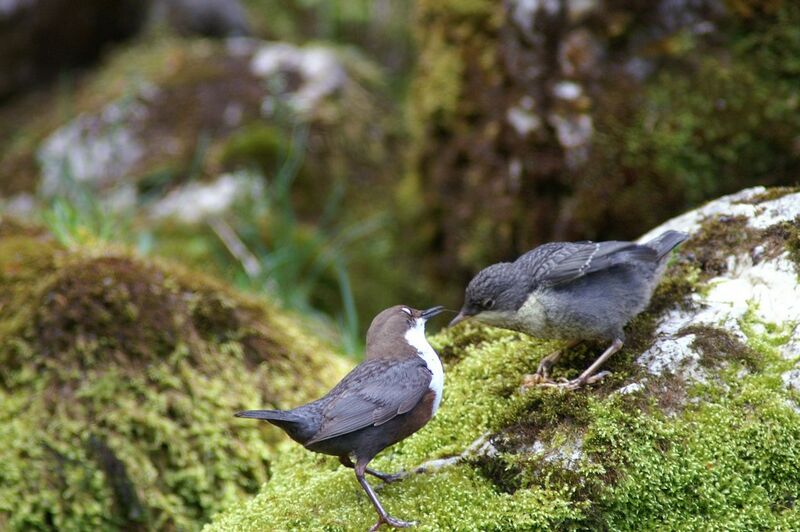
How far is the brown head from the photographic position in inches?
130

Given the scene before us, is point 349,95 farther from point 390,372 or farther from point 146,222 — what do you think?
point 390,372

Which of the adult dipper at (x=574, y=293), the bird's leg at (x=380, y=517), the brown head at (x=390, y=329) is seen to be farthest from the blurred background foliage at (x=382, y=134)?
the bird's leg at (x=380, y=517)

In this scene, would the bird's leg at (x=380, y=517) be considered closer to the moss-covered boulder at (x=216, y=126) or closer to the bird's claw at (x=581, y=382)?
the bird's claw at (x=581, y=382)

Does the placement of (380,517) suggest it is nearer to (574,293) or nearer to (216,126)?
(574,293)

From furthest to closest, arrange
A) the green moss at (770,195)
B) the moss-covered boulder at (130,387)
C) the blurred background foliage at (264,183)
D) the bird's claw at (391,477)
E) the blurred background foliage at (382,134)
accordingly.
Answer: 1. the blurred background foliage at (382,134)
2. the blurred background foliage at (264,183)
3. the moss-covered boulder at (130,387)
4. the green moss at (770,195)
5. the bird's claw at (391,477)

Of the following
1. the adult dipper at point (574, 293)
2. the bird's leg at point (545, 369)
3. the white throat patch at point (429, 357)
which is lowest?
the bird's leg at point (545, 369)

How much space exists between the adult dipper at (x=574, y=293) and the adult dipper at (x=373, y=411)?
14.9 inches

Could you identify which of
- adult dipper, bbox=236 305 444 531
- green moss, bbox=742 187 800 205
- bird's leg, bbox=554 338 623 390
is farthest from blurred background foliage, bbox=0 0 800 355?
bird's leg, bbox=554 338 623 390

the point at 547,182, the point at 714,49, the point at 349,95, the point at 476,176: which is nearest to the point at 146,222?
the point at 349,95

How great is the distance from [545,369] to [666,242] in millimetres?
786

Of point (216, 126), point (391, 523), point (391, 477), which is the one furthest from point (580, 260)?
point (216, 126)

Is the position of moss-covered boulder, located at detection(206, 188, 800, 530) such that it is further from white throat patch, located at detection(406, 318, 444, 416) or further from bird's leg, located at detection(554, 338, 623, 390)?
white throat patch, located at detection(406, 318, 444, 416)

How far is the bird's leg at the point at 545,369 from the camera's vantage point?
3.34 meters

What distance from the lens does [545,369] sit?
3.43 m
